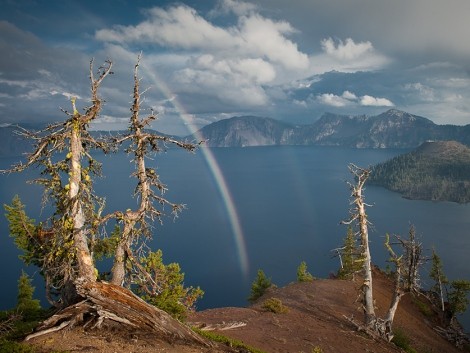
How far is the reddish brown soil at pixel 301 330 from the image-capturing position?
11789 mm

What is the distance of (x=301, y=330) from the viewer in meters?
26.1

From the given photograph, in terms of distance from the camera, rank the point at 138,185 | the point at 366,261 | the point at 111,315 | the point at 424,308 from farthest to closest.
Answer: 1. the point at 424,308
2. the point at 366,261
3. the point at 138,185
4. the point at 111,315

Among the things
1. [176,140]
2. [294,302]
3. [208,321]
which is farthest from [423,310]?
[176,140]

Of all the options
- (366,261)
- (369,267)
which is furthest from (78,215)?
(369,267)

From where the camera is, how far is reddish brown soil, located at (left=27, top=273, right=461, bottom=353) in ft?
38.7

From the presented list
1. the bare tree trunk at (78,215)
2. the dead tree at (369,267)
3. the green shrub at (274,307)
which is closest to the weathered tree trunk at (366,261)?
the dead tree at (369,267)

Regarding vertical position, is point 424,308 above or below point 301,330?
below

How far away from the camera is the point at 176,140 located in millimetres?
13680

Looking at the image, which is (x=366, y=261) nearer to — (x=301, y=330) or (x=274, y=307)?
(x=301, y=330)

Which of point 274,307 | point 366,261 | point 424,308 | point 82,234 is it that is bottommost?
point 424,308

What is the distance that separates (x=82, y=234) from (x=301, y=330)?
1962 cm

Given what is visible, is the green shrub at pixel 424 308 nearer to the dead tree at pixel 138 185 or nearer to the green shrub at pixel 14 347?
the dead tree at pixel 138 185

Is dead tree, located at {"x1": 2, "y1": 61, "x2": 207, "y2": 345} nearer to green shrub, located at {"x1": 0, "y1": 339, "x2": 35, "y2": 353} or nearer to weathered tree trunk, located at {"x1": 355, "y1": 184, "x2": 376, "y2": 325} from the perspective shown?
green shrub, located at {"x1": 0, "y1": 339, "x2": 35, "y2": 353}

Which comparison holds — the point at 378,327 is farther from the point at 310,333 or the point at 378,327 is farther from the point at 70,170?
the point at 70,170
